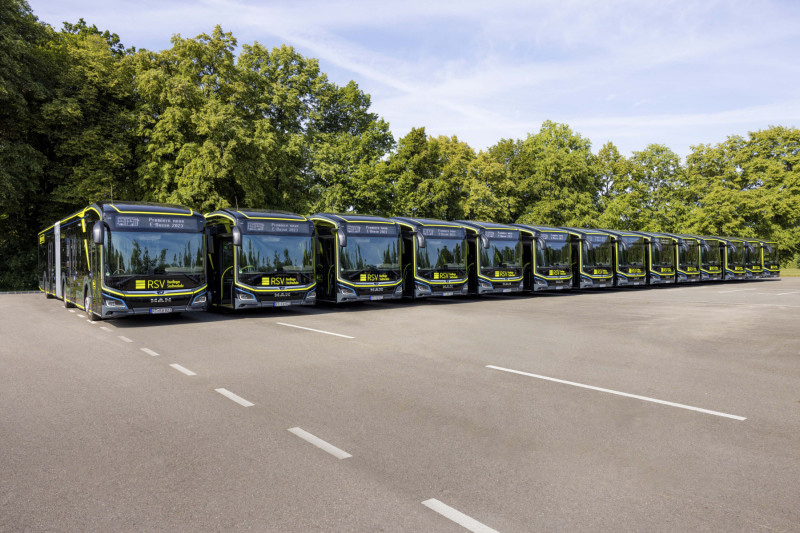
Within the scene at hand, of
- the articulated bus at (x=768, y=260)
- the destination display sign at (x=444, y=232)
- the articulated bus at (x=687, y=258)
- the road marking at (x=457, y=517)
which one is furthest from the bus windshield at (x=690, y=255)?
the road marking at (x=457, y=517)

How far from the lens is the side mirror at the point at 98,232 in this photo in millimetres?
13308

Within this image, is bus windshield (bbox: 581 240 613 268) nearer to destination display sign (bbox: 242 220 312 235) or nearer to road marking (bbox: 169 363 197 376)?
destination display sign (bbox: 242 220 312 235)

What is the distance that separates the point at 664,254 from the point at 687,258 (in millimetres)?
2989

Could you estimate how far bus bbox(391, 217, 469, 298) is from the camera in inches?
792

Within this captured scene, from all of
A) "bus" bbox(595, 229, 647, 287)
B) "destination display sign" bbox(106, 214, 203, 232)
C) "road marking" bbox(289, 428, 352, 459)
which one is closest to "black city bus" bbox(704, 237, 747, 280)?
"bus" bbox(595, 229, 647, 287)

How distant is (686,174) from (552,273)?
41541 millimetres

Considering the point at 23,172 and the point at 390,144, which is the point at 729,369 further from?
the point at 390,144

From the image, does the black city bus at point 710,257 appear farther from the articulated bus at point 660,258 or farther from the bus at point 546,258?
the bus at point 546,258

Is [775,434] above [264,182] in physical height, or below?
below

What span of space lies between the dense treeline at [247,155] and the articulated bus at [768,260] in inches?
388

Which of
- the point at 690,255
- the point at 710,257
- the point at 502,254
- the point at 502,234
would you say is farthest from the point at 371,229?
the point at 710,257

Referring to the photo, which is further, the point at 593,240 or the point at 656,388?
the point at 593,240

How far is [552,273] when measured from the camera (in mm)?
25469

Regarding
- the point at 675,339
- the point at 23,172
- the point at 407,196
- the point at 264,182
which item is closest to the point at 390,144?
the point at 407,196
